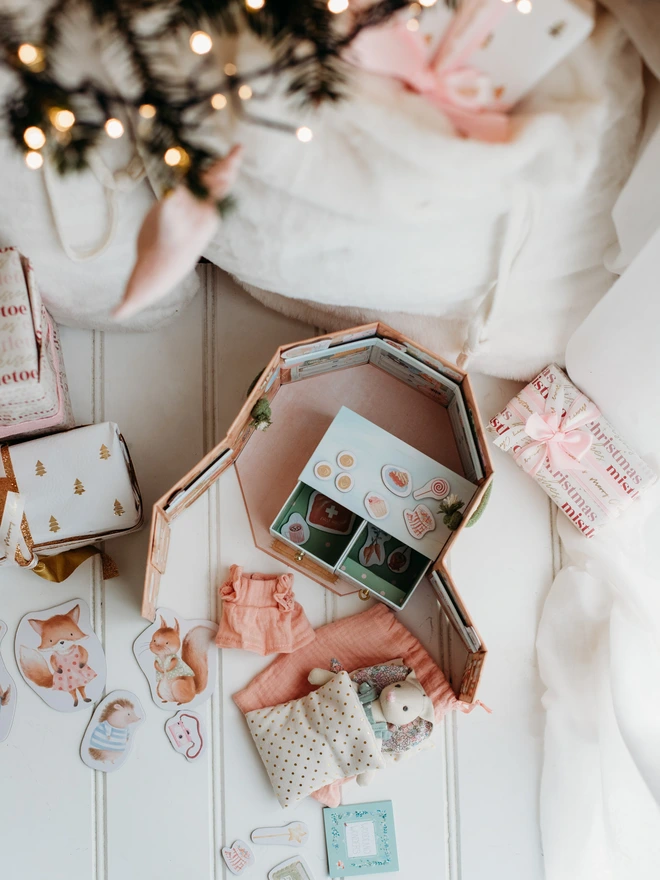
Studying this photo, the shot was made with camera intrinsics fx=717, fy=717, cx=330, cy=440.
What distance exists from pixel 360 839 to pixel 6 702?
70 cm

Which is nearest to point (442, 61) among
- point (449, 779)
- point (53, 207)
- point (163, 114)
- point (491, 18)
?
point (491, 18)

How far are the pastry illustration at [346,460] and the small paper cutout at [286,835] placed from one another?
0.67 m

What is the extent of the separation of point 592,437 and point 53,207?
0.93 m

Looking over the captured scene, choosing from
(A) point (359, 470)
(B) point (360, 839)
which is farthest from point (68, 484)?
(B) point (360, 839)

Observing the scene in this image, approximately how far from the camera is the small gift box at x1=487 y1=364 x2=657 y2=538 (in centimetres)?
124

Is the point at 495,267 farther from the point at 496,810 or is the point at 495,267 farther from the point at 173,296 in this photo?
the point at 496,810

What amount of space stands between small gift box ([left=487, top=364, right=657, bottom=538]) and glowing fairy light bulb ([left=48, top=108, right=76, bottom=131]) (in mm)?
892

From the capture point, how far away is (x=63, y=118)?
24.3 inches

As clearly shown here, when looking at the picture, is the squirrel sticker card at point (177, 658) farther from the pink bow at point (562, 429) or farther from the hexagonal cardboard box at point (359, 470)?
the pink bow at point (562, 429)

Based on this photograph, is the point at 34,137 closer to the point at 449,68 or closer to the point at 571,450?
the point at 449,68

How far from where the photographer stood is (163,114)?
2.01 feet

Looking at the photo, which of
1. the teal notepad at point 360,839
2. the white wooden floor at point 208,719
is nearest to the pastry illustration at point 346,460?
the white wooden floor at point 208,719

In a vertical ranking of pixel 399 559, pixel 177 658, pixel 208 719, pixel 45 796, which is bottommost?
pixel 45 796

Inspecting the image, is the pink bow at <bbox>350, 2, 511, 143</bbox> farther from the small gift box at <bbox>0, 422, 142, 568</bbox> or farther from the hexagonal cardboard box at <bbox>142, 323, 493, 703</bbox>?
the small gift box at <bbox>0, 422, 142, 568</bbox>
